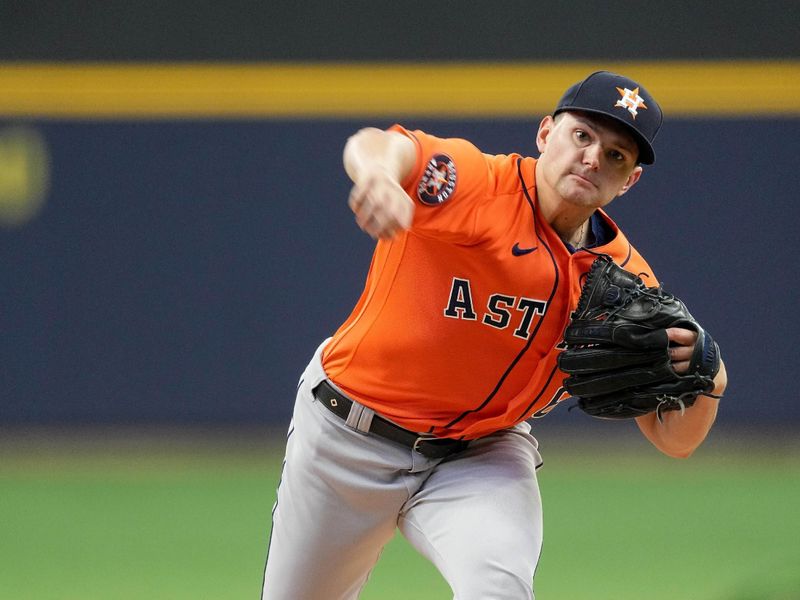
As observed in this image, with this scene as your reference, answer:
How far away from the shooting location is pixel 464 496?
3.26 metres

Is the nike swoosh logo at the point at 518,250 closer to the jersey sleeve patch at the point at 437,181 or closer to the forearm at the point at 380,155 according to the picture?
the jersey sleeve patch at the point at 437,181

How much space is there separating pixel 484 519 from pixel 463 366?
418 millimetres

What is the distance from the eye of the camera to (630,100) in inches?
125

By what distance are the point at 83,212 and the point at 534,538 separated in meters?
5.83

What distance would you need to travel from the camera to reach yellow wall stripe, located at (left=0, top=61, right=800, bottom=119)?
812 centimetres

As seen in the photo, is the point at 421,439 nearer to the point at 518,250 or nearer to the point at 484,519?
the point at 484,519

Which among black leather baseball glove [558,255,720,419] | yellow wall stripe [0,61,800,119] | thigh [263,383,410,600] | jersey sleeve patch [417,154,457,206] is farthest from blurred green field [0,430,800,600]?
yellow wall stripe [0,61,800,119]

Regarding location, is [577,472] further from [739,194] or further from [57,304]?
[57,304]

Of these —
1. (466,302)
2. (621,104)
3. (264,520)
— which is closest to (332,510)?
(466,302)

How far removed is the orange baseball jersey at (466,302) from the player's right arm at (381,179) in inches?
2.9

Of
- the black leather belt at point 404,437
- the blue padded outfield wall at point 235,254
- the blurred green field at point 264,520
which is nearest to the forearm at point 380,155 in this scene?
Answer: the black leather belt at point 404,437

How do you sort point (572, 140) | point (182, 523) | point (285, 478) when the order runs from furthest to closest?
point (182, 523) → point (285, 478) → point (572, 140)

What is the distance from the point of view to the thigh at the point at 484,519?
301 cm

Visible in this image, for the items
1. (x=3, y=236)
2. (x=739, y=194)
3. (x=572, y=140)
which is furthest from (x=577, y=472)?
(x=572, y=140)
